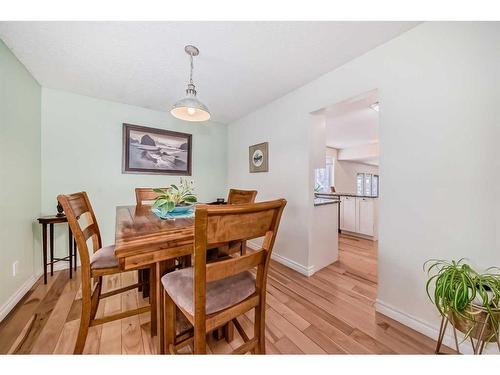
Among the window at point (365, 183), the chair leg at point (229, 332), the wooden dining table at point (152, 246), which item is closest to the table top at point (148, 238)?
the wooden dining table at point (152, 246)

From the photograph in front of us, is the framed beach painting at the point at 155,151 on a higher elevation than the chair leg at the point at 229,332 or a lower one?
higher

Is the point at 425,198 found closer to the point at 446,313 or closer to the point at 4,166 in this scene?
the point at 446,313

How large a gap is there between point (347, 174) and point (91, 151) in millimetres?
6541

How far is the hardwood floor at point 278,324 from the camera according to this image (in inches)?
45.9

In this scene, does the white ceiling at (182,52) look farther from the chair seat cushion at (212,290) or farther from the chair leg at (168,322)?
the chair leg at (168,322)

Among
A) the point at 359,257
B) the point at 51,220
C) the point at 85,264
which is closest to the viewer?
the point at 85,264

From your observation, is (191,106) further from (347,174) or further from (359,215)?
(347,174)

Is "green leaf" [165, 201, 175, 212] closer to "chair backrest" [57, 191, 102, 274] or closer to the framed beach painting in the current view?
"chair backrest" [57, 191, 102, 274]

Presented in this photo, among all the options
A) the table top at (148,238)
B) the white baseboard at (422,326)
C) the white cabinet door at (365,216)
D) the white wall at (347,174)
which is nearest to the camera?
the table top at (148,238)

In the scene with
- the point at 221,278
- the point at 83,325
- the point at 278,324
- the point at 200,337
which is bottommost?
the point at 278,324

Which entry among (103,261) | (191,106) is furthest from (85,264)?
(191,106)

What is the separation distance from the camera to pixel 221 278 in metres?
0.76

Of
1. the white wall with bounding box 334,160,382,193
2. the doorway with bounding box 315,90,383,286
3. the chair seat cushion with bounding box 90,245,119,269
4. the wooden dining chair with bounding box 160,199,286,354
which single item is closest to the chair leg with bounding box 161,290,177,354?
the wooden dining chair with bounding box 160,199,286,354

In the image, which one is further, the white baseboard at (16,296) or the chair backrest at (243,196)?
the chair backrest at (243,196)
